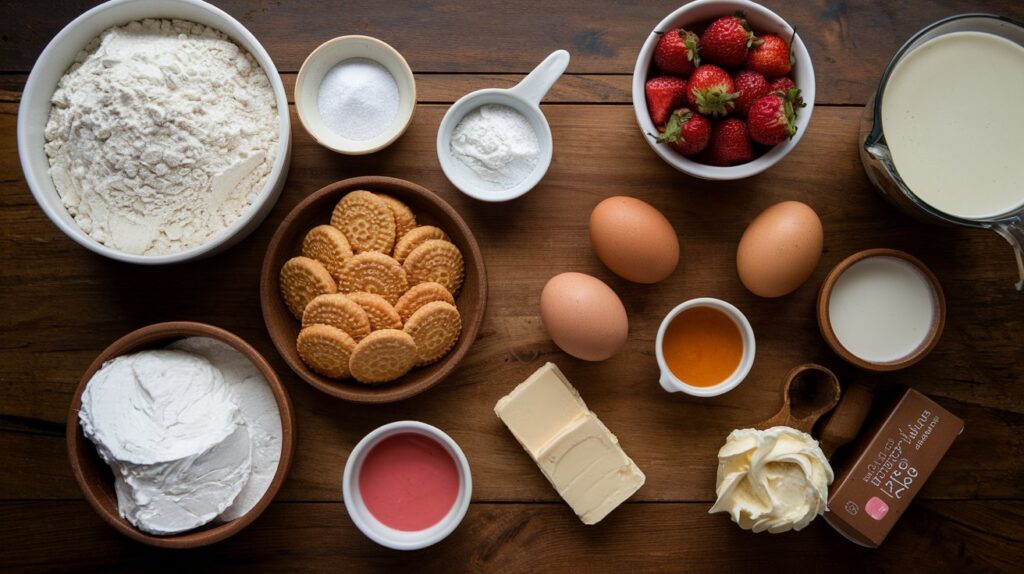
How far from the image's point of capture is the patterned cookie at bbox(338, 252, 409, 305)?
1107mm

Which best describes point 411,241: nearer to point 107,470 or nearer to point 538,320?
point 538,320

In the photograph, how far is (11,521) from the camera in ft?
3.94

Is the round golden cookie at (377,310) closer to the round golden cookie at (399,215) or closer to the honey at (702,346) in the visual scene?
the round golden cookie at (399,215)

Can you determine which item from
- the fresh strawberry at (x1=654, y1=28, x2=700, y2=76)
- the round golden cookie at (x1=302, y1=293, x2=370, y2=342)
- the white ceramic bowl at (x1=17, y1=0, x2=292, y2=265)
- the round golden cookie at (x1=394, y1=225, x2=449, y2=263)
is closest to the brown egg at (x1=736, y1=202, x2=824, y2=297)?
the fresh strawberry at (x1=654, y1=28, x2=700, y2=76)

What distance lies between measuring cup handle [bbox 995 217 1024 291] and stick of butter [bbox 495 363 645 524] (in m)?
0.65

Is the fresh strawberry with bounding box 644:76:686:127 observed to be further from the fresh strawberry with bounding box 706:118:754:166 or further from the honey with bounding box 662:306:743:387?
the honey with bounding box 662:306:743:387

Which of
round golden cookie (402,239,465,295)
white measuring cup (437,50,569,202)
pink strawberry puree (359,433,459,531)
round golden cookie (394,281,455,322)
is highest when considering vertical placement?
white measuring cup (437,50,569,202)

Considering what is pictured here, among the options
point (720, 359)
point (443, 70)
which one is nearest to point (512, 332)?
point (720, 359)

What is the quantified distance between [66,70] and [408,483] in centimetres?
82

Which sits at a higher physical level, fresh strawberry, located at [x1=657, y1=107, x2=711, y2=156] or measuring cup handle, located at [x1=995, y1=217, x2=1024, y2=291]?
fresh strawberry, located at [x1=657, y1=107, x2=711, y2=156]

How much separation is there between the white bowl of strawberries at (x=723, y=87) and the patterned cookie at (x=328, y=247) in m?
0.50

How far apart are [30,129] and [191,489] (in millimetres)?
571

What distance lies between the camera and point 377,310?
110cm

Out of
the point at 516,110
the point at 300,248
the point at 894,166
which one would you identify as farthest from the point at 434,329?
the point at 894,166
